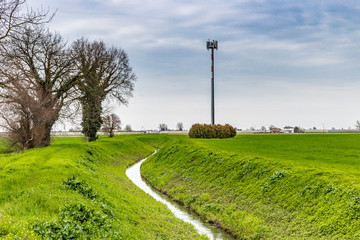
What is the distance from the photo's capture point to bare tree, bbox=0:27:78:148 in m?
39.0

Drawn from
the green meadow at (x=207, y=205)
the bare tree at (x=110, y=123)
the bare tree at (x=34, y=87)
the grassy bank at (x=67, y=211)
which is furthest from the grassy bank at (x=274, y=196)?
the bare tree at (x=110, y=123)

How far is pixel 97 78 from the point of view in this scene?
59.8 metres

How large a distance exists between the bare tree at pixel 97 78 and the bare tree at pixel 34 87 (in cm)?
346

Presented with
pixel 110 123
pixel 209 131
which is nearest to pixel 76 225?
pixel 209 131

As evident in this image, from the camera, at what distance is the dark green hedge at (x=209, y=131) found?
88.6 m

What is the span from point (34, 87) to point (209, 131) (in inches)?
2116

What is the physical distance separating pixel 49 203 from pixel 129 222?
4.00 meters

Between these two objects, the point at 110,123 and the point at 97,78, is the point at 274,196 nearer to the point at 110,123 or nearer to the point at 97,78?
the point at 97,78

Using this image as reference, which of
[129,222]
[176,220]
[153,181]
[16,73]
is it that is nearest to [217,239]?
[176,220]

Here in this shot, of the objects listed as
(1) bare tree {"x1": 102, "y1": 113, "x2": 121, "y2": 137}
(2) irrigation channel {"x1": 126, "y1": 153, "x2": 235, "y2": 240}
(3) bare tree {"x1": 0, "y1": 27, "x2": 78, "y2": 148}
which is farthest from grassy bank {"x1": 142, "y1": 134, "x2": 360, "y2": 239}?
(1) bare tree {"x1": 102, "y1": 113, "x2": 121, "y2": 137}

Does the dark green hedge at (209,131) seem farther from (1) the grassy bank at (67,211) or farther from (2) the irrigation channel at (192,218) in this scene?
(1) the grassy bank at (67,211)

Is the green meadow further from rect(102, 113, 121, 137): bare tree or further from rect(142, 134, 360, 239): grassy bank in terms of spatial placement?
rect(102, 113, 121, 137): bare tree

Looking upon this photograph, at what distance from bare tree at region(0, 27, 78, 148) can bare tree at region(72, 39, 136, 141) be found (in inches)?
136

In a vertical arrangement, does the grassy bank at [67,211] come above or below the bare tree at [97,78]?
below
